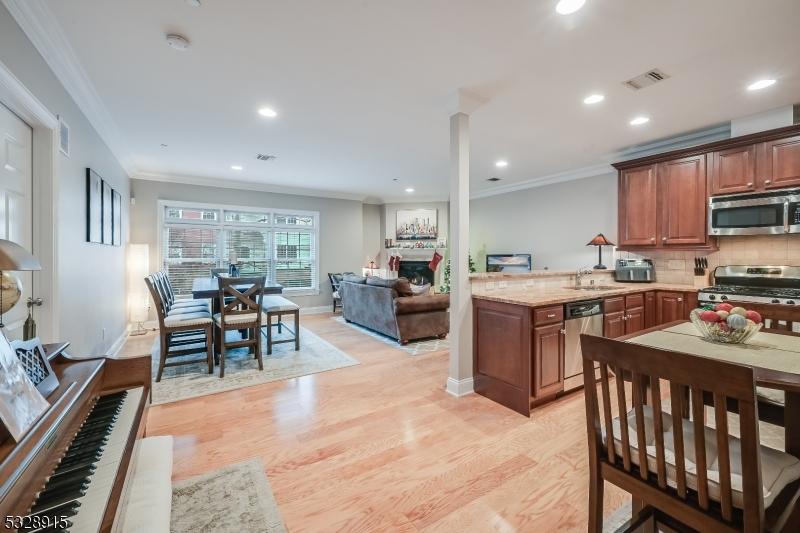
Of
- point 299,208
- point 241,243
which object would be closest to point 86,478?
point 241,243

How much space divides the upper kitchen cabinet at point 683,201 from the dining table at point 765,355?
2.54 metres

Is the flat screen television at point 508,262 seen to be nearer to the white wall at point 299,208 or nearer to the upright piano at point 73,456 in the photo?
the white wall at point 299,208

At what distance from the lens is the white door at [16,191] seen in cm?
190

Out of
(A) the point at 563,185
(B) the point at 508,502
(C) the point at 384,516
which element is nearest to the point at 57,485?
(C) the point at 384,516

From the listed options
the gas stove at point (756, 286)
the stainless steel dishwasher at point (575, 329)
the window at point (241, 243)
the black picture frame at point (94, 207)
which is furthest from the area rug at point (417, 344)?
the black picture frame at point (94, 207)

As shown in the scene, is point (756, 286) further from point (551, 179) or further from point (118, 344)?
point (118, 344)

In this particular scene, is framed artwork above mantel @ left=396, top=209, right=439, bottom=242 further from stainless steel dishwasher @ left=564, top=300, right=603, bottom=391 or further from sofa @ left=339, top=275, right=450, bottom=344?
stainless steel dishwasher @ left=564, top=300, right=603, bottom=391

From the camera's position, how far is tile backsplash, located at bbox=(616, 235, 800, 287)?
348cm

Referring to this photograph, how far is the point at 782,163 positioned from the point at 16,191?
6.18m

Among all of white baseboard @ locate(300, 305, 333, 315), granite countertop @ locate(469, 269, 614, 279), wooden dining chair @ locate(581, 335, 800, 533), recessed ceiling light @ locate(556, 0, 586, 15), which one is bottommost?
white baseboard @ locate(300, 305, 333, 315)

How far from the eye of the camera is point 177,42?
2223 millimetres

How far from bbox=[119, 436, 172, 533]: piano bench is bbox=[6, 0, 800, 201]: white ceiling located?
7.82 feet

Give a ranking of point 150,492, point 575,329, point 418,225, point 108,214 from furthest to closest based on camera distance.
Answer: point 418,225 < point 108,214 < point 575,329 < point 150,492

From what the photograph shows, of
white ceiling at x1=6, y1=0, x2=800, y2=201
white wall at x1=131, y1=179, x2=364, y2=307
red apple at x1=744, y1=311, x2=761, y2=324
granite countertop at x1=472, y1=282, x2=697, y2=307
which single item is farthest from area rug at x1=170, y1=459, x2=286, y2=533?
white wall at x1=131, y1=179, x2=364, y2=307
